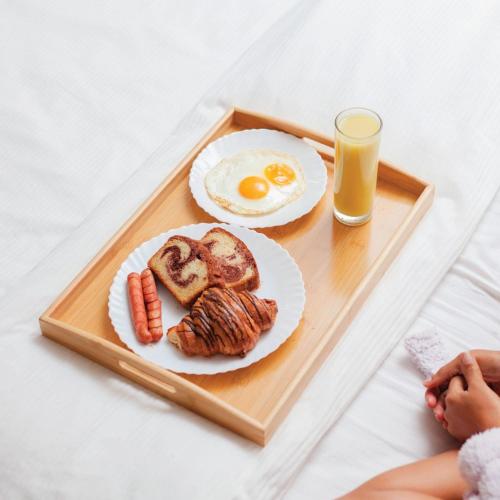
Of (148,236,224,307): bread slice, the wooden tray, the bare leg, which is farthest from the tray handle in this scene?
the bare leg

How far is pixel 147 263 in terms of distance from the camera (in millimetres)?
1479

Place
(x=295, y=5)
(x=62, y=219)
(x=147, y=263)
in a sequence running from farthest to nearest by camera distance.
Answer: (x=295, y=5) → (x=62, y=219) → (x=147, y=263)

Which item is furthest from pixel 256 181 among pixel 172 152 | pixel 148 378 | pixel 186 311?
pixel 148 378

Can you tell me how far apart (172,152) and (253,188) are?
22cm

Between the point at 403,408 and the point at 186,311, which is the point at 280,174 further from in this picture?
the point at 403,408

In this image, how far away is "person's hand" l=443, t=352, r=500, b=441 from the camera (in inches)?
48.1

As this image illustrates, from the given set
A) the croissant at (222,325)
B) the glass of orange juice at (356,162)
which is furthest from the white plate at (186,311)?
the glass of orange juice at (356,162)

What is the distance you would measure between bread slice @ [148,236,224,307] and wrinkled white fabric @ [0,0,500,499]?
17 cm

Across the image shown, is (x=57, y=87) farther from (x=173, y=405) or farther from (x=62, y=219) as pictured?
(x=173, y=405)

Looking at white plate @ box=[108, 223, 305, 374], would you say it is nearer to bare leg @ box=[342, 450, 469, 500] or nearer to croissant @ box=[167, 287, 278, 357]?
croissant @ box=[167, 287, 278, 357]

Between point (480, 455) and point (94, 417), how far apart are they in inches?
22.5

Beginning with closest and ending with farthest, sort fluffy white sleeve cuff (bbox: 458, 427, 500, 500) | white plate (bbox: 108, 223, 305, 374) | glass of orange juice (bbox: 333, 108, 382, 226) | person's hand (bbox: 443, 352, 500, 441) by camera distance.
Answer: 1. fluffy white sleeve cuff (bbox: 458, 427, 500, 500)
2. person's hand (bbox: 443, 352, 500, 441)
3. white plate (bbox: 108, 223, 305, 374)
4. glass of orange juice (bbox: 333, 108, 382, 226)

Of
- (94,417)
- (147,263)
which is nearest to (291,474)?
(94,417)

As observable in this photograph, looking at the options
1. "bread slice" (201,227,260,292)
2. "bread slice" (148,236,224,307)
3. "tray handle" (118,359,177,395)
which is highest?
"bread slice" (201,227,260,292)
